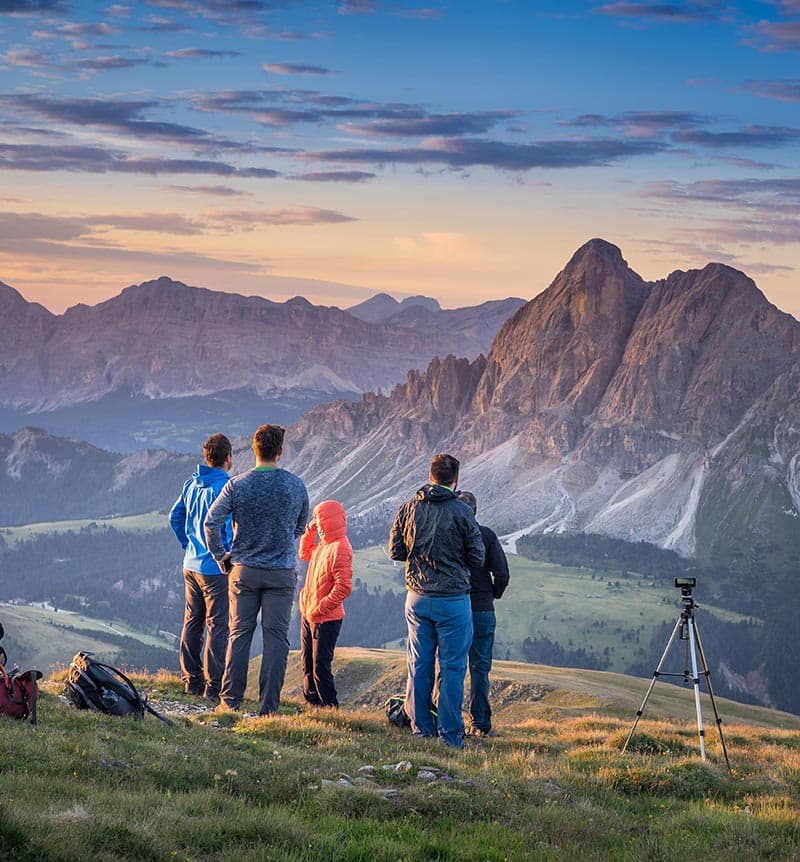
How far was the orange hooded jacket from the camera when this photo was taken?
17.6 m

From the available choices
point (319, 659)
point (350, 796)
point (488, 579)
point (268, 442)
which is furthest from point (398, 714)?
point (350, 796)

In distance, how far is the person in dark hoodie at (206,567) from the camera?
1778cm

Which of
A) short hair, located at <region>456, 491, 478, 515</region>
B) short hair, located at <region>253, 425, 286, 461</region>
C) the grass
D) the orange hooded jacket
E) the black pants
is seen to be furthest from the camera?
the black pants

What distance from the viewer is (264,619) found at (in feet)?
53.9

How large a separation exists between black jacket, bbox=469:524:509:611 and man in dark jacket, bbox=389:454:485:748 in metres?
1.41

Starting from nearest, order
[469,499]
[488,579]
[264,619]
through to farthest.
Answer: [264,619]
[469,499]
[488,579]


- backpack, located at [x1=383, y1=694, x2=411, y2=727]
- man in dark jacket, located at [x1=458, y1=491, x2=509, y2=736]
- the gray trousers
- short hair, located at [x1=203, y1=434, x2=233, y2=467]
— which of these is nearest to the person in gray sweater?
the gray trousers

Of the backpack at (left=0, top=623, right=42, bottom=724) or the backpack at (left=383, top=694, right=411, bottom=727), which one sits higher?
the backpack at (left=0, top=623, right=42, bottom=724)

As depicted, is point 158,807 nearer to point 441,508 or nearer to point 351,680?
point 441,508

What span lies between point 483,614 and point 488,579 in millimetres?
618

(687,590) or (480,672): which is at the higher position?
(687,590)

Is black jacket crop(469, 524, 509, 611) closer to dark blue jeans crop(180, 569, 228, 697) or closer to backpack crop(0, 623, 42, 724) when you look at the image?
dark blue jeans crop(180, 569, 228, 697)

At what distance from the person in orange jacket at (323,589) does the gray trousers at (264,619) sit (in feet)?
3.39

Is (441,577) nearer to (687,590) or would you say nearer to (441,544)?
(441,544)
